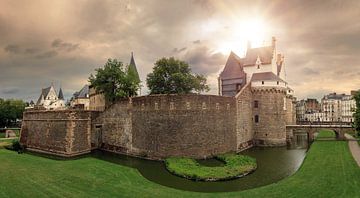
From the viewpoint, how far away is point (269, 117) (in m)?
34.2

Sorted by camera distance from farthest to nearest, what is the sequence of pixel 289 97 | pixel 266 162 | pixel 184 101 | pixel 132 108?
1. pixel 289 97
2. pixel 132 108
3. pixel 184 101
4. pixel 266 162

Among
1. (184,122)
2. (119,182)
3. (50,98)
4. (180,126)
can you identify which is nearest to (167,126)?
(180,126)

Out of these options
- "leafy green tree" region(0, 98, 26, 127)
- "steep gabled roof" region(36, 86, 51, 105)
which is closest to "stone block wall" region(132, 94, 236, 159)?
"leafy green tree" region(0, 98, 26, 127)

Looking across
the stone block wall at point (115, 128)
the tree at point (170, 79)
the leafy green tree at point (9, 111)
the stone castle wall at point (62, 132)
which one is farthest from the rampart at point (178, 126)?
the leafy green tree at point (9, 111)

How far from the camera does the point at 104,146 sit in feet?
103

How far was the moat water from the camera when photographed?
A: 16422 mm

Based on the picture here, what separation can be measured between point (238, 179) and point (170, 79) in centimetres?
2256

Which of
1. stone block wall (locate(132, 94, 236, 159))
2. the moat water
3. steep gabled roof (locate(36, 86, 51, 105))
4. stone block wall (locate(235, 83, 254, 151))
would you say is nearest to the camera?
the moat water

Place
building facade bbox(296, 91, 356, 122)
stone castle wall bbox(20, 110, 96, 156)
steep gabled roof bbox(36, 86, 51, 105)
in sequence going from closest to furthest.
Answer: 1. stone castle wall bbox(20, 110, 96, 156)
2. steep gabled roof bbox(36, 86, 51, 105)
3. building facade bbox(296, 91, 356, 122)

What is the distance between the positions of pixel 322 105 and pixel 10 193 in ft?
351

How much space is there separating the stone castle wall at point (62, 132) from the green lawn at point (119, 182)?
8.10 metres

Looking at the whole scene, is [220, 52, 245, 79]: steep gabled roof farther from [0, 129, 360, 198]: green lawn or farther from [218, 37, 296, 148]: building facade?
[0, 129, 360, 198]: green lawn

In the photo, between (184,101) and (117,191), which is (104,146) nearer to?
(184,101)

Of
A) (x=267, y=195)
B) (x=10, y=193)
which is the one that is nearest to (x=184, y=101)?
(x=267, y=195)
